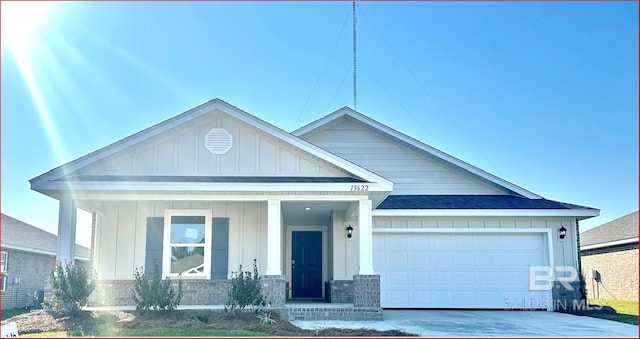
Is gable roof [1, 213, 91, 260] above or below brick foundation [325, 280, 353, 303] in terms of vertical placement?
above

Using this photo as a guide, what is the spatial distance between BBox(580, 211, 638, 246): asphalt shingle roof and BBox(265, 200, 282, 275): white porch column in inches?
546

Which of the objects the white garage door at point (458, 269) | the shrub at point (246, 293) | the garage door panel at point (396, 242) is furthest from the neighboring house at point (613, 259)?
the shrub at point (246, 293)

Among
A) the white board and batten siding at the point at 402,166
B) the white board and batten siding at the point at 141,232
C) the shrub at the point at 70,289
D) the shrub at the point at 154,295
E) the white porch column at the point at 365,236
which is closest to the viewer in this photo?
the shrub at the point at 70,289

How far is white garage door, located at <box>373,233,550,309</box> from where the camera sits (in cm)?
1509

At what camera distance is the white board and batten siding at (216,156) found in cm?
1220

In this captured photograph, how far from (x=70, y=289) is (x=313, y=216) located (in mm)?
6653

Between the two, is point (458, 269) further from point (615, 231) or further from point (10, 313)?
point (10, 313)

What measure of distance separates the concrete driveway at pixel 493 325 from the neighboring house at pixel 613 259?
8.06 metres

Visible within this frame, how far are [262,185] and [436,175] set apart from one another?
6.45m

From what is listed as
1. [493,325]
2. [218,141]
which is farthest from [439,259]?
[218,141]

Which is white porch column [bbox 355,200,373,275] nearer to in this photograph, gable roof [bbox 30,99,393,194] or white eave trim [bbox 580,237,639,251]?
gable roof [bbox 30,99,393,194]

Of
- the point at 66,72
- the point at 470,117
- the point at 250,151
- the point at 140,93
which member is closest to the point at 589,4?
the point at 470,117

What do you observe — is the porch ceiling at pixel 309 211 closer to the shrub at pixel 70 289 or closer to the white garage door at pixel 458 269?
the white garage door at pixel 458 269

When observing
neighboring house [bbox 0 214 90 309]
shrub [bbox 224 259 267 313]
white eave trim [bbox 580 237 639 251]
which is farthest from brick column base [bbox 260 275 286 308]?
white eave trim [bbox 580 237 639 251]
